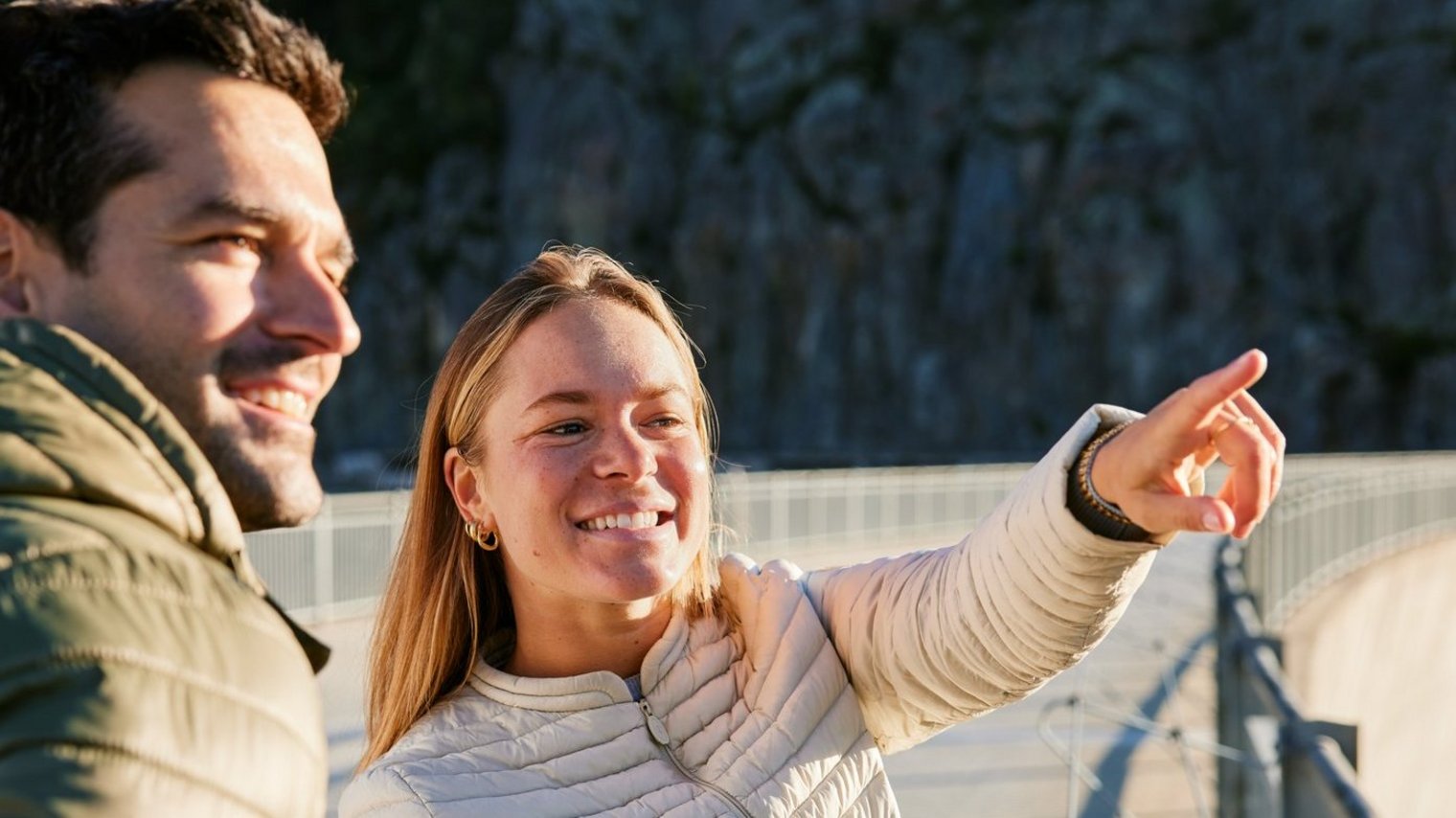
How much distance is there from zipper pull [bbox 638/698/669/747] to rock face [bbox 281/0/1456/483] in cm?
3851

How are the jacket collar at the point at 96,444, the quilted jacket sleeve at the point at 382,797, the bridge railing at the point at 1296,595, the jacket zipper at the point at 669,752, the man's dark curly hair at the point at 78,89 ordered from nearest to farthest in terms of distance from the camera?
the jacket collar at the point at 96,444, the man's dark curly hair at the point at 78,89, the quilted jacket sleeve at the point at 382,797, the jacket zipper at the point at 669,752, the bridge railing at the point at 1296,595

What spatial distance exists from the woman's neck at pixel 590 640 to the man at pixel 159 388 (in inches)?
30.4

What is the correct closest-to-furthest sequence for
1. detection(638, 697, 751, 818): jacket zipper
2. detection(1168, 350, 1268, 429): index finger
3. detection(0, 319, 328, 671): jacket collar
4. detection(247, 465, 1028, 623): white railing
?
detection(0, 319, 328, 671): jacket collar
detection(1168, 350, 1268, 429): index finger
detection(638, 697, 751, 818): jacket zipper
detection(247, 465, 1028, 623): white railing

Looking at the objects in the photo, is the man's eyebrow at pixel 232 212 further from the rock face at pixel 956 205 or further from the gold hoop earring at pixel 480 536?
the rock face at pixel 956 205

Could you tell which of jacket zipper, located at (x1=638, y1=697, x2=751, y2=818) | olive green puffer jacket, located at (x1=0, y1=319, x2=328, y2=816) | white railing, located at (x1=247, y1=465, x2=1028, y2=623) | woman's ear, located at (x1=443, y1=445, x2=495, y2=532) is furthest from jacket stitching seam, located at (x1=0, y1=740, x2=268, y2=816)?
white railing, located at (x1=247, y1=465, x2=1028, y2=623)

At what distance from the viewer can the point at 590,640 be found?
2.29m

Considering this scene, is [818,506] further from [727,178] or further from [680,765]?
[727,178]

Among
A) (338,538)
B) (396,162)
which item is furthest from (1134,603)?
(396,162)

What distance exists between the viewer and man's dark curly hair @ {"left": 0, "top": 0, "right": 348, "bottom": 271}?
144 centimetres

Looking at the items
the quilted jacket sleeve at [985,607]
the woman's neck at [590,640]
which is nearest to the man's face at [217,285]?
the woman's neck at [590,640]

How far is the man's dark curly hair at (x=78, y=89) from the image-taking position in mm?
1438

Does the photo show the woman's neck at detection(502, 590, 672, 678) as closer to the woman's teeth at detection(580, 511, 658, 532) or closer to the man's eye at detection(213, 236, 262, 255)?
the woman's teeth at detection(580, 511, 658, 532)

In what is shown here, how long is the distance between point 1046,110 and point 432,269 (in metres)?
22.4

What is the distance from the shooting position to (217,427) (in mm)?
1474
